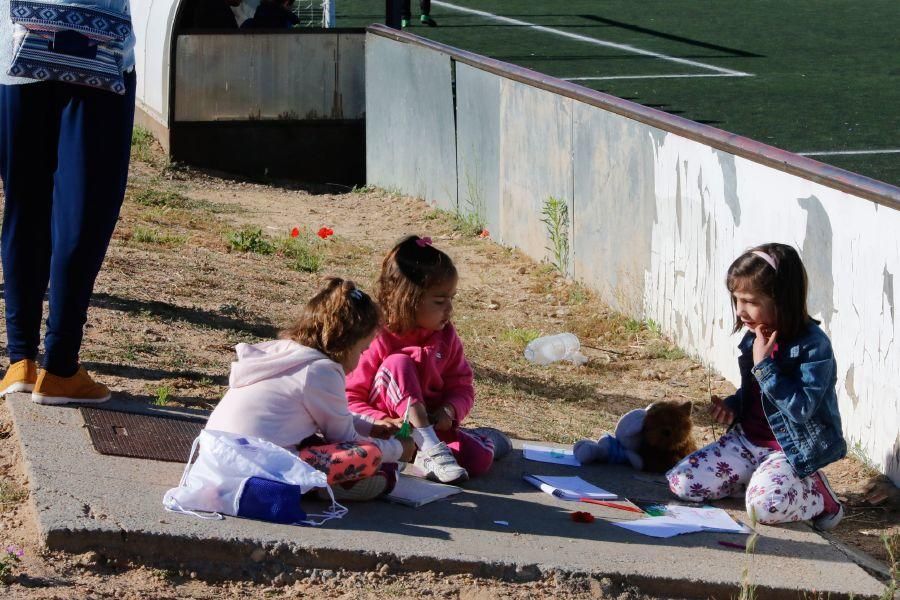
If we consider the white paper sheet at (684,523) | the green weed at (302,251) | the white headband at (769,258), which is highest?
the white headband at (769,258)

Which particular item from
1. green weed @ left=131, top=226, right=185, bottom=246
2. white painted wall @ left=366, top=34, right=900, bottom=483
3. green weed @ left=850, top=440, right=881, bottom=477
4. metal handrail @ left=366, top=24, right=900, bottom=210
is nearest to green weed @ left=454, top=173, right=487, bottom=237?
white painted wall @ left=366, top=34, right=900, bottom=483

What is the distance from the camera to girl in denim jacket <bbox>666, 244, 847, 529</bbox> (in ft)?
14.7

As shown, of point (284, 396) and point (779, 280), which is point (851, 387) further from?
point (284, 396)

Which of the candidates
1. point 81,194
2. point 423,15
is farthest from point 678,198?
point 423,15

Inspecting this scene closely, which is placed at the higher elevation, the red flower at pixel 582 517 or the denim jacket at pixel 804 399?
the denim jacket at pixel 804 399

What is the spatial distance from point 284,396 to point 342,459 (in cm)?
26

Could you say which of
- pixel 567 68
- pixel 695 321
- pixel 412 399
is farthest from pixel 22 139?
pixel 567 68

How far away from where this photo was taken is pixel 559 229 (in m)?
9.26

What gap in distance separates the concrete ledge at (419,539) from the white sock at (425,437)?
0.23m

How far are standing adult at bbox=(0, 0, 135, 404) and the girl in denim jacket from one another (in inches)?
85.9

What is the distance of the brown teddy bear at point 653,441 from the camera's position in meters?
5.11

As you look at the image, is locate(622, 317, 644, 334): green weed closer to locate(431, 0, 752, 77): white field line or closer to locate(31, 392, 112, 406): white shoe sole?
locate(31, 392, 112, 406): white shoe sole

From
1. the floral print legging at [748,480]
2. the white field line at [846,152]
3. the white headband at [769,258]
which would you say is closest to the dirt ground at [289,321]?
the floral print legging at [748,480]

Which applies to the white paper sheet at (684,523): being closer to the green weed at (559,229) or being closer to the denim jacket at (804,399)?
the denim jacket at (804,399)
